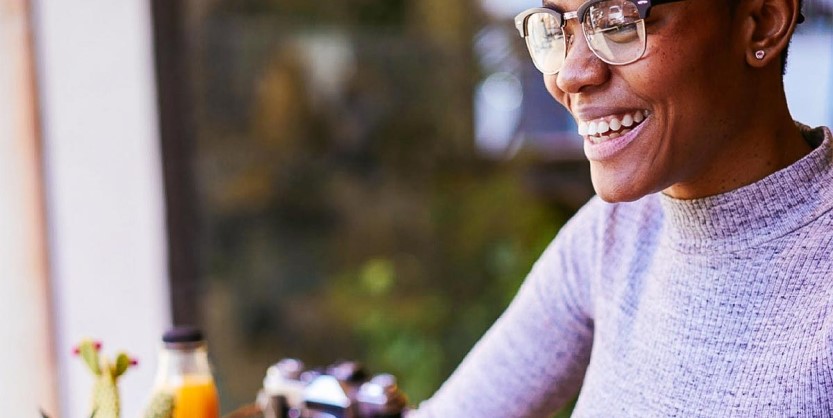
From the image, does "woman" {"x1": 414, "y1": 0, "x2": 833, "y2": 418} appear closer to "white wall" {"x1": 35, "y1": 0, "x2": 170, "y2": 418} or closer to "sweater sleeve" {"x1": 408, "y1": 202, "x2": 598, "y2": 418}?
"sweater sleeve" {"x1": 408, "y1": 202, "x2": 598, "y2": 418}

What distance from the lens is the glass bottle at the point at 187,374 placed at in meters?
1.26

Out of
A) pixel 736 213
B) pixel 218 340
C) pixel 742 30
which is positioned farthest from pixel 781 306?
pixel 218 340

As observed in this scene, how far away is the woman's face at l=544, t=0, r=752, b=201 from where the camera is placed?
93cm

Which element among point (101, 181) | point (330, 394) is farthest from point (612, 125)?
point (101, 181)

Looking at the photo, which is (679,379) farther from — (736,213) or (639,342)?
(736,213)

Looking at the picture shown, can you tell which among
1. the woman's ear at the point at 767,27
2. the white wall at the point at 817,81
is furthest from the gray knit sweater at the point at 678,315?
the white wall at the point at 817,81

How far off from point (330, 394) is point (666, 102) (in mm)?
678

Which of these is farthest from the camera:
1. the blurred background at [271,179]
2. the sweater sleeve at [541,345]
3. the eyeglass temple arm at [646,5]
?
the blurred background at [271,179]

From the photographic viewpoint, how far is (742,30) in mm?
958

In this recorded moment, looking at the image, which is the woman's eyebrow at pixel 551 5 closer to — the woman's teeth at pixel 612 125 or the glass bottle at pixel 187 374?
the woman's teeth at pixel 612 125

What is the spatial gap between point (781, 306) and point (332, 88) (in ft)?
8.00

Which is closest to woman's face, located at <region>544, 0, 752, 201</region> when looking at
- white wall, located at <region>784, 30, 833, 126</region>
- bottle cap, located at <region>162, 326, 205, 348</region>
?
bottle cap, located at <region>162, 326, 205, 348</region>

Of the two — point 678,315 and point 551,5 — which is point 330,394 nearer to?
point 678,315

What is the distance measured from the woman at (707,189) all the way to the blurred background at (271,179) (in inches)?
52.0
